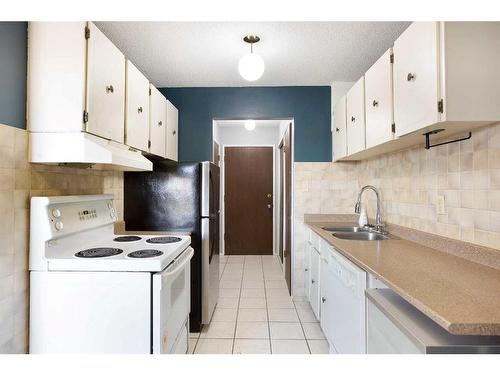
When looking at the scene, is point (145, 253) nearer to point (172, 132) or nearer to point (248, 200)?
point (172, 132)

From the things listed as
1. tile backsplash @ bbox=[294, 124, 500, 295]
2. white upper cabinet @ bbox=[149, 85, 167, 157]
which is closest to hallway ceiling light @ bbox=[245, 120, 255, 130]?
tile backsplash @ bbox=[294, 124, 500, 295]

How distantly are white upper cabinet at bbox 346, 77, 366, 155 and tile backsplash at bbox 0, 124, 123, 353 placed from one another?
2036 mm

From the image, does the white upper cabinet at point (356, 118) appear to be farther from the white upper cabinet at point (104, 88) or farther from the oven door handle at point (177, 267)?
the white upper cabinet at point (104, 88)

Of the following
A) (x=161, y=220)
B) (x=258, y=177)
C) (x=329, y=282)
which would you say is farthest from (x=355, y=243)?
(x=258, y=177)

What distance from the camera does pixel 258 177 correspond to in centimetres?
507

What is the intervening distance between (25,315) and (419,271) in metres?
1.82

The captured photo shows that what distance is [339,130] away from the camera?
2.75 meters

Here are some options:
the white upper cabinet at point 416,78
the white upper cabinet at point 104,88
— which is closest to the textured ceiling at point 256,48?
the white upper cabinet at point 104,88

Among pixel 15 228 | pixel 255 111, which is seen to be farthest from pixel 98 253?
pixel 255 111

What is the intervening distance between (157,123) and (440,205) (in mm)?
2139

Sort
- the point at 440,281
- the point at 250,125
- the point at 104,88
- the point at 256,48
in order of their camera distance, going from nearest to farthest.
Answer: the point at 440,281 < the point at 104,88 < the point at 256,48 < the point at 250,125

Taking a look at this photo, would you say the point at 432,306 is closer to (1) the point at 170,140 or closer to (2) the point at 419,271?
(2) the point at 419,271

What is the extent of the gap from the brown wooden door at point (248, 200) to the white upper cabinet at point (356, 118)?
2.67 meters

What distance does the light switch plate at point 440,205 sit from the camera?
5.38 feet
